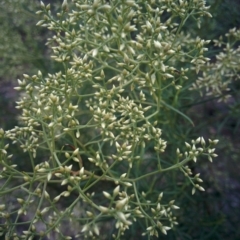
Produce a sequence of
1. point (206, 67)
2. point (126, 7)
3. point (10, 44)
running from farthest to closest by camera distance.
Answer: point (10, 44), point (206, 67), point (126, 7)

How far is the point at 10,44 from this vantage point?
378 cm

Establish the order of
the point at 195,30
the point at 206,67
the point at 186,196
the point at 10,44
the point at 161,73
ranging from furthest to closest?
1. the point at 10,44
2. the point at 195,30
3. the point at 186,196
4. the point at 206,67
5. the point at 161,73

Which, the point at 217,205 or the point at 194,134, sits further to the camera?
the point at 217,205

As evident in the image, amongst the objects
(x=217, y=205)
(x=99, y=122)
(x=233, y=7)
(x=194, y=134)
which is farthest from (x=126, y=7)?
(x=217, y=205)

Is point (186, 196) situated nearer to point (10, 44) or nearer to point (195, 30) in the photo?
point (195, 30)

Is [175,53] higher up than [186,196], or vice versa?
[175,53]

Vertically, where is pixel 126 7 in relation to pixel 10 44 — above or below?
above

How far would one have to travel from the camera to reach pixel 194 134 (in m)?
3.29

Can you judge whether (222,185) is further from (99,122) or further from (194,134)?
(99,122)

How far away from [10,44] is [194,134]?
1723mm

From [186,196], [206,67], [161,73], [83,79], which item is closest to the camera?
[161,73]

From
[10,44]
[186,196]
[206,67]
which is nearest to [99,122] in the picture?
[206,67]

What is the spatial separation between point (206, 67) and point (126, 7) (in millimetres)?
1210

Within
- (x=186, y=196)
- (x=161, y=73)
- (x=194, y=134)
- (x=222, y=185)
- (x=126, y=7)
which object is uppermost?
(x=126, y=7)
